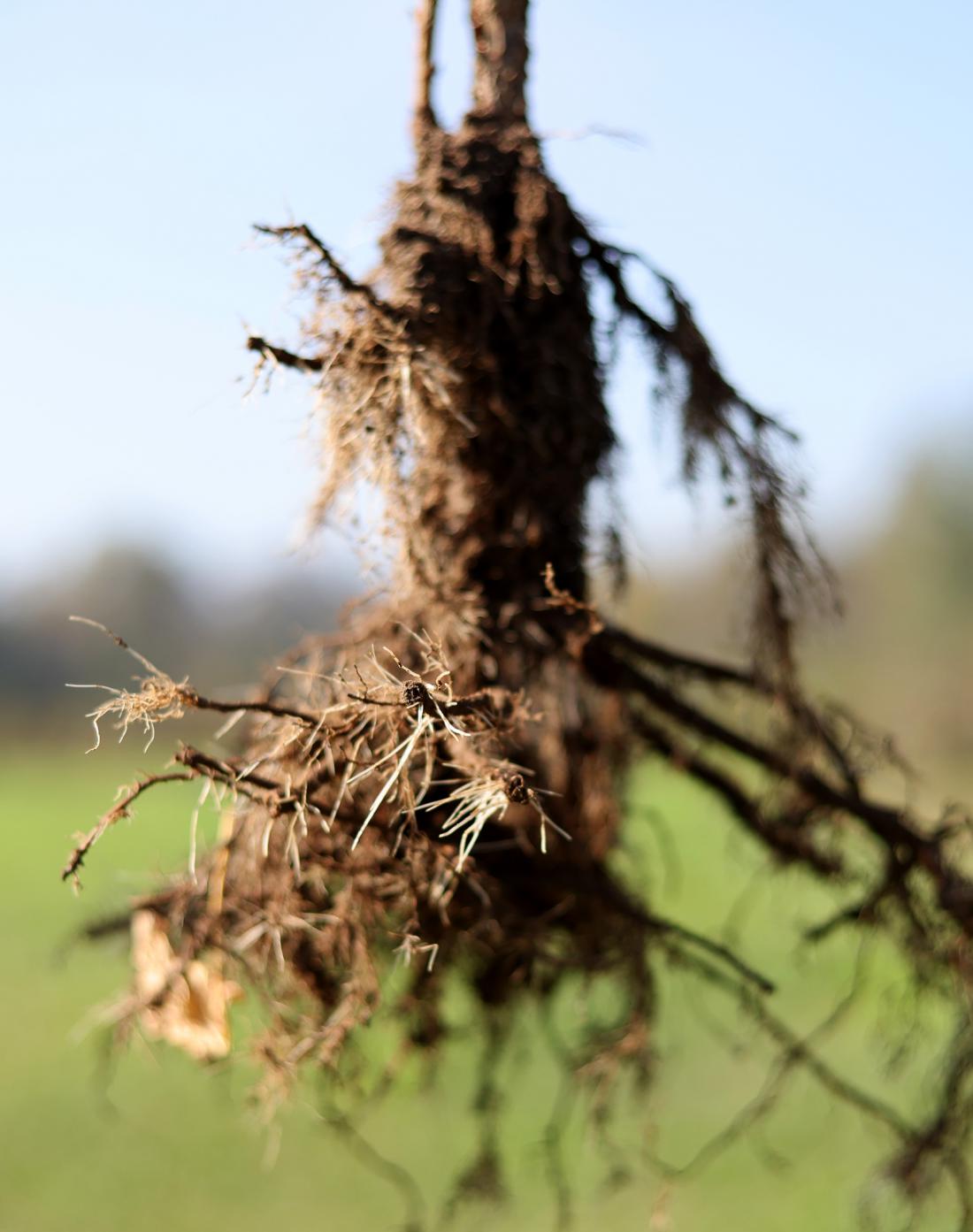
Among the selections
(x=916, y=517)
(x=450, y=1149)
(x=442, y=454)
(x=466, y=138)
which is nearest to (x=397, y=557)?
(x=442, y=454)

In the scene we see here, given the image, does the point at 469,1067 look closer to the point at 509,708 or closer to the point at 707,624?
the point at 509,708

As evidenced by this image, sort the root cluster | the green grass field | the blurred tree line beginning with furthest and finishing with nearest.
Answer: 1. the blurred tree line
2. the green grass field
3. the root cluster

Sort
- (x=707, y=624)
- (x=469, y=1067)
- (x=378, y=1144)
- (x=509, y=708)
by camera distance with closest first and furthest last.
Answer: (x=509, y=708), (x=469, y=1067), (x=378, y=1144), (x=707, y=624)

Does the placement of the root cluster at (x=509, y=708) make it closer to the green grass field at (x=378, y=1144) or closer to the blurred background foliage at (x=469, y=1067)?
the blurred background foliage at (x=469, y=1067)

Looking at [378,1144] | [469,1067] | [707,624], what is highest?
[707,624]

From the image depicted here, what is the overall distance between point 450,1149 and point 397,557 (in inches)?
215

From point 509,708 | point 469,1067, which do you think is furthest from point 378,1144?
point 509,708

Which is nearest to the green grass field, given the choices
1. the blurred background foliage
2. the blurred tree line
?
the blurred background foliage

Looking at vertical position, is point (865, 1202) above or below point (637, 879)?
below

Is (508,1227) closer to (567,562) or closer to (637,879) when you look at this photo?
(637,879)

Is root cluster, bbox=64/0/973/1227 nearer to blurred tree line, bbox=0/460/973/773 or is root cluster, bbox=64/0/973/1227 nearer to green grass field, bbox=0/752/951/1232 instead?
green grass field, bbox=0/752/951/1232

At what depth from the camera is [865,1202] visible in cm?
130

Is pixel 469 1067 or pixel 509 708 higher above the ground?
pixel 509 708

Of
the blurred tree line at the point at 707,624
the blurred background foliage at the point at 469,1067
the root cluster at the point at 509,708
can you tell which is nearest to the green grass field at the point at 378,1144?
the blurred background foliage at the point at 469,1067
